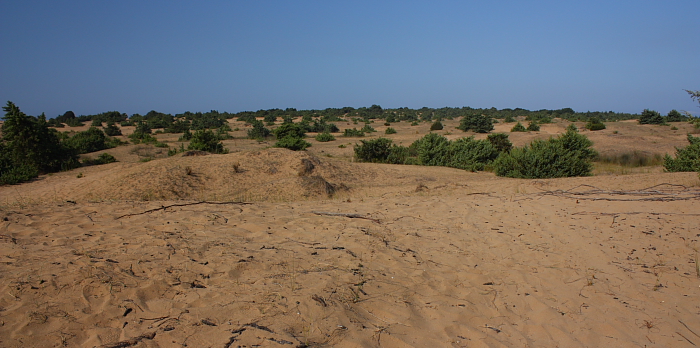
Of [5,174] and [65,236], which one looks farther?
[5,174]

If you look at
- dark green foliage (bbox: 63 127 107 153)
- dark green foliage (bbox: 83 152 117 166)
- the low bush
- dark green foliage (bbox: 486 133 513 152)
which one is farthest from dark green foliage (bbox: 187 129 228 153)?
the low bush

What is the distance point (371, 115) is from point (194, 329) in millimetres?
52322

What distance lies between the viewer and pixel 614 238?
558 centimetres

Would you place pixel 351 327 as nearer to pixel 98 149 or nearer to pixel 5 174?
pixel 5 174

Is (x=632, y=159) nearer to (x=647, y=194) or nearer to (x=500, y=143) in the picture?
(x=500, y=143)

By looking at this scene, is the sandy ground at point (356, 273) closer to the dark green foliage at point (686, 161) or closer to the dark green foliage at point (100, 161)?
the dark green foliage at point (686, 161)

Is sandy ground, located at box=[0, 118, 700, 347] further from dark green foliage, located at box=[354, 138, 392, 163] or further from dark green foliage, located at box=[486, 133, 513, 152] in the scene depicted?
dark green foliage, located at box=[486, 133, 513, 152]

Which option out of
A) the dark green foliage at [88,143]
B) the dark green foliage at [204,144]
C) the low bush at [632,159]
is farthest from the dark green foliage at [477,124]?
the dark green foliage at [88,143]

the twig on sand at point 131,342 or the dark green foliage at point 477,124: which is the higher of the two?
the dark green foliage at point 477,124

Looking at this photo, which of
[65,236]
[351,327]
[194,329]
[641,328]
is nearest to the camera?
[194,329]

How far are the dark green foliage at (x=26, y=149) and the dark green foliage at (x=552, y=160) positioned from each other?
16.3 meters

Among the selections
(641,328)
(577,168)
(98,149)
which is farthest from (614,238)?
(98,149)

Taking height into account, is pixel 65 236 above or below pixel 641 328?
above

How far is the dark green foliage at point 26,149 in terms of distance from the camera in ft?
46.4
